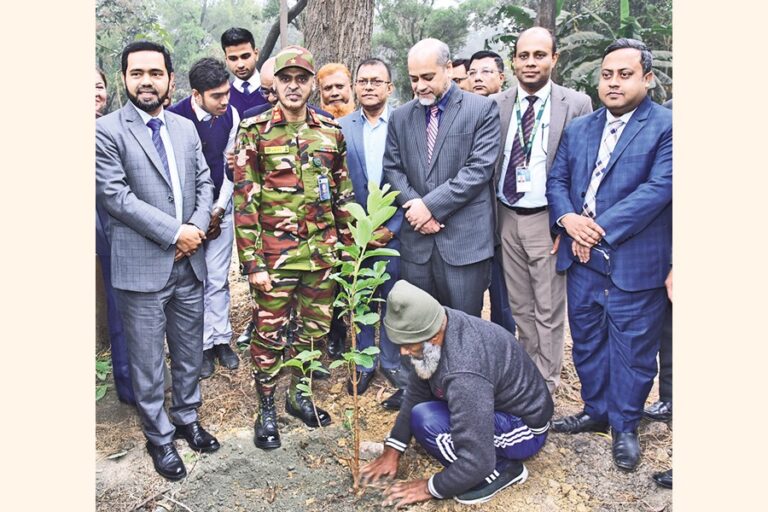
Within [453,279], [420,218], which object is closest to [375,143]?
[420,218]

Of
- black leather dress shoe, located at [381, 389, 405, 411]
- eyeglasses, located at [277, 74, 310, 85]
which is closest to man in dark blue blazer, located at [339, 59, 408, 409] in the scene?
black leather dress shoe, located at [381, 389, 405, 411]

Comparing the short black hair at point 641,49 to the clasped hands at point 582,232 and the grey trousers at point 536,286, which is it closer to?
the clasped hands at point 582,232

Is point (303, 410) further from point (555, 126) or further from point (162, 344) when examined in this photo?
point (555, 126)

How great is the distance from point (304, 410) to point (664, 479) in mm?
1889

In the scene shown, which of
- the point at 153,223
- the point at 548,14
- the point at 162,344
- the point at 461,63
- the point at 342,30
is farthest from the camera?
the point at 548,14

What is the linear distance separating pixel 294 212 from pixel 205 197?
1.52 feet

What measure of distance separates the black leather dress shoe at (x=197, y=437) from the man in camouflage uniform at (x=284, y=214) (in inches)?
9.0

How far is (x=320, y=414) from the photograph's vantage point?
11.3 ft

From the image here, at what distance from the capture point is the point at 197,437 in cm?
319

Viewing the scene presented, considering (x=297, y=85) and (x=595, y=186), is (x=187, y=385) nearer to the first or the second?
(x=297, y=85)

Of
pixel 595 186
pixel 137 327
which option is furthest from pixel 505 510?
pixel 137 327

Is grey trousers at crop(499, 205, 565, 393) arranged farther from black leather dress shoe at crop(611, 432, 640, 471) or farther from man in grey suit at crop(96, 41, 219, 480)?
man in grey suit at crop(96, 41, 219, 480)

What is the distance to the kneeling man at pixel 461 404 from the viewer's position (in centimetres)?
252

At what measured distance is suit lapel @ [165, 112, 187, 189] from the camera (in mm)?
2977
